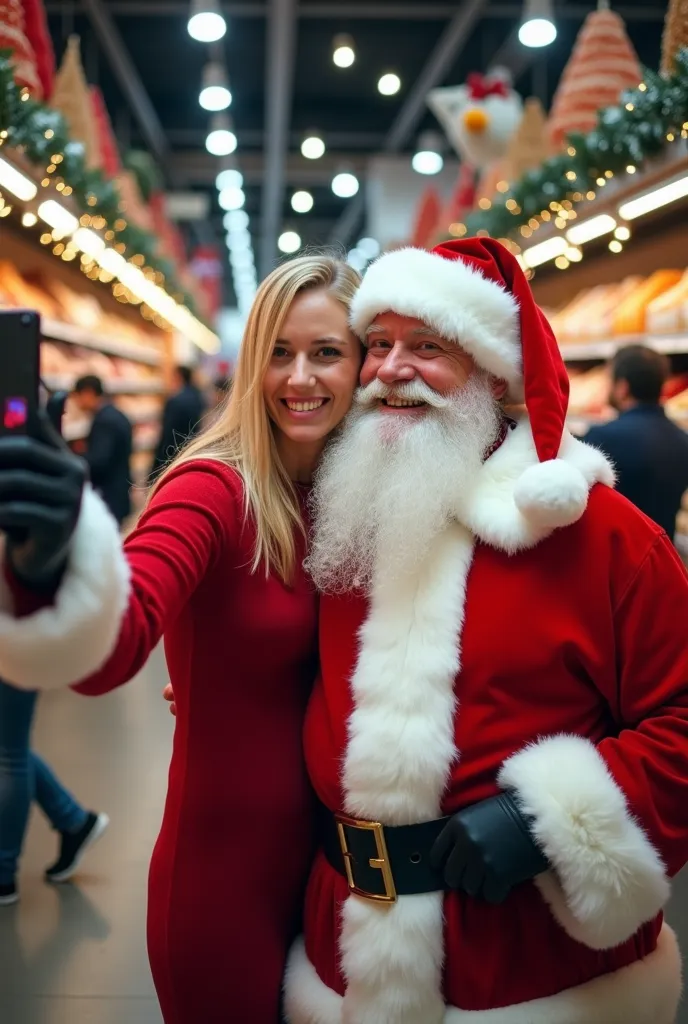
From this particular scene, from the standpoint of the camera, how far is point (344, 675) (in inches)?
65.1

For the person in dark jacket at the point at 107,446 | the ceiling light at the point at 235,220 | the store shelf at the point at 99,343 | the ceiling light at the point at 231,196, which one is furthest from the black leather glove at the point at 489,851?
the ceiling light at the point at 235,220

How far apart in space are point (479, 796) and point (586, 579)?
1.30 ft

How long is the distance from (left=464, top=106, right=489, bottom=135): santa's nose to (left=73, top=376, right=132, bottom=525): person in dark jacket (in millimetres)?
4074

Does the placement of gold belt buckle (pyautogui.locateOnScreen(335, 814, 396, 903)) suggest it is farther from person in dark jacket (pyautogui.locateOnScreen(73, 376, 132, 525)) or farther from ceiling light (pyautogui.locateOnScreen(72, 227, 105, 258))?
ceiling light (pyautogui.locateOnScreen(72, 227, 105, 258))

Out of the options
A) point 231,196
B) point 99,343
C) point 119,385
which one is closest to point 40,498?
point 99,343

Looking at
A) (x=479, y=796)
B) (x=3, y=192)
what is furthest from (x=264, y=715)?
(x=3, y=192)

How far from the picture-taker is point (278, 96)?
40.2 ft

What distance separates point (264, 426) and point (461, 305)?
17.9 inches

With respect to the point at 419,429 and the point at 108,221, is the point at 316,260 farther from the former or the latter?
the point at 108,221

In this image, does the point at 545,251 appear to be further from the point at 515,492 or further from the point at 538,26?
the point at 515,492

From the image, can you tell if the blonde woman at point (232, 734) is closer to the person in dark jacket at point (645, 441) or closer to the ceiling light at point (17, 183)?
the person in dark jacket at point (645, 441)

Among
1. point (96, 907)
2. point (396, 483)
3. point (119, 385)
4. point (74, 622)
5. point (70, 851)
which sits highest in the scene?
point (119, 385)

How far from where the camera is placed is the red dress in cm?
166

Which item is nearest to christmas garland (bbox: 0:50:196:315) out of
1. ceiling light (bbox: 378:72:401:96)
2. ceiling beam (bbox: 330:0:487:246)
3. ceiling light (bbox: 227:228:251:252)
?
ceiling beam (bbox: 330:0:487:246)
